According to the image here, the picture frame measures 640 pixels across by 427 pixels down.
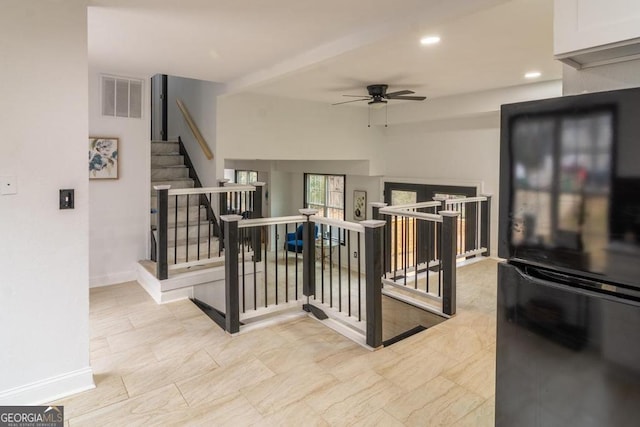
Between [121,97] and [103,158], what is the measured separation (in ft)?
2.57

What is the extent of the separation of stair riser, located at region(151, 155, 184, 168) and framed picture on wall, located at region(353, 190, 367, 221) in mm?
3642

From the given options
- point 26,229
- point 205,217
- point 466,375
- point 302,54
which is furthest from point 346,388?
point 205,217

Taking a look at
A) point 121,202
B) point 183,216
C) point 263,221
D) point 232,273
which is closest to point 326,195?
point 183,216

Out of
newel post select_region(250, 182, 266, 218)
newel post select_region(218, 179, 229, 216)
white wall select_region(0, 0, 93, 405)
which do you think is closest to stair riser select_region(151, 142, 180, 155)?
newel post select_region(218, 179, 229, 216)

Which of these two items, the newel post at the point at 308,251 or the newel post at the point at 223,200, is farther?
the newel post at the point at 223,200

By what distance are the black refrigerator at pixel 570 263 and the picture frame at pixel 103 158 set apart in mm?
4539

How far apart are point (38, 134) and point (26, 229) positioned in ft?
1.82

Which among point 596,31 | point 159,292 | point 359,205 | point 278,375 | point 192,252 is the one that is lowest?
point 278,375

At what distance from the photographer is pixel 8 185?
7.13 ft

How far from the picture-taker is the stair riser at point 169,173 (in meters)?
5.80

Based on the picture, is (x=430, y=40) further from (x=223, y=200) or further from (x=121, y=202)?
(x=121, y=202)

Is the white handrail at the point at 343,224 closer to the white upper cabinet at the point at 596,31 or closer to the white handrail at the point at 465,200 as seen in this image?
the white upper cabinet at the point at 596,31

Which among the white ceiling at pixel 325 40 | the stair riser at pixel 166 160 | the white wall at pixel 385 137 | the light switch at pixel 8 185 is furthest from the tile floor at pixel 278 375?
the white wall at pixel 385 137

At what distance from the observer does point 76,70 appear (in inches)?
92.0
